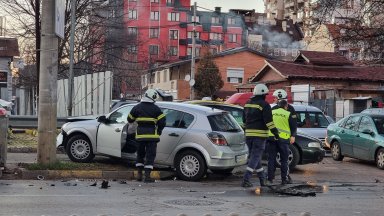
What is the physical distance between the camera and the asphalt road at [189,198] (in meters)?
8.23

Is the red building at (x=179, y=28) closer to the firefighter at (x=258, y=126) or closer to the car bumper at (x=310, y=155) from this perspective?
the car bumper at (x=310, y=155)

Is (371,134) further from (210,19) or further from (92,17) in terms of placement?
(210,19)

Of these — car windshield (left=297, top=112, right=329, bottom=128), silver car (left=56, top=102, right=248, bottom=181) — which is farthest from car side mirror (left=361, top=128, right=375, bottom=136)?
silver car (left=56, top=102, right=248, bottom=181)

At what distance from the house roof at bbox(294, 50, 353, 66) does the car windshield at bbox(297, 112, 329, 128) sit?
901 inches

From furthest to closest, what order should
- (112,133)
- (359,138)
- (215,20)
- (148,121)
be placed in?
(215,20), (359,138), (112,133), (148,121)

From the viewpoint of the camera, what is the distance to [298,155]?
1461 cm

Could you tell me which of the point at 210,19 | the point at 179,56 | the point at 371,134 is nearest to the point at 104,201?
the point at 371,134

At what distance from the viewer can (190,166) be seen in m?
12.1

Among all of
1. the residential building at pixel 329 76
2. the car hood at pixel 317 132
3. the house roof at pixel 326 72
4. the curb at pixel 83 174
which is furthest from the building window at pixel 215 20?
the curb at pixel 83 174

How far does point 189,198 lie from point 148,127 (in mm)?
2504

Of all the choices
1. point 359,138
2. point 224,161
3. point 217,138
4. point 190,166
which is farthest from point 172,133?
point 359,138

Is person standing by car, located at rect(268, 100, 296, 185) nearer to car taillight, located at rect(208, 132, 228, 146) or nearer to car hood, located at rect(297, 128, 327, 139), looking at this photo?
car taillight, located at rect(208, 132, 228, 146)

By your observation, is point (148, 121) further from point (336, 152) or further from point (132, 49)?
point (132, 49)

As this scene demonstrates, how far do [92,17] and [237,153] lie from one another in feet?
65.9
